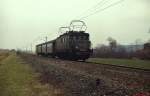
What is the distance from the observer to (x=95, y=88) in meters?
13.7

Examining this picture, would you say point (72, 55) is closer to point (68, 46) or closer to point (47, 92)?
point (68, 46)

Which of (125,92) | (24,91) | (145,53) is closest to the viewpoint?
(125,92)

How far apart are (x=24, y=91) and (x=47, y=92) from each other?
Result: 1604 millimetres

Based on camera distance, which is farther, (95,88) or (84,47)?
(84,47)

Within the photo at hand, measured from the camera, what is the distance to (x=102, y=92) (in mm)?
12461

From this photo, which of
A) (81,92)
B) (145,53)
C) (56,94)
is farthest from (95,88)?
(145,53)

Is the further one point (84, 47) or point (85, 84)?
point (84, 47)

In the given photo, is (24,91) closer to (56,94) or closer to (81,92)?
(56,94)

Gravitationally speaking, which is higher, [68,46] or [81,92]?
[68,46]

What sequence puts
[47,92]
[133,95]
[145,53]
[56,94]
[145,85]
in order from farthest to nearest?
[145,53]
[47,92]
[56,94]
[145,85]
[133,95]

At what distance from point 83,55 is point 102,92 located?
84.4 feet

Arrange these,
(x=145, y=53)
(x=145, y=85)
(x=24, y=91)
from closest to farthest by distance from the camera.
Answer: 1. (x=145, y=85)
2. (x=24, y=91)
3. (x=145, y=53)

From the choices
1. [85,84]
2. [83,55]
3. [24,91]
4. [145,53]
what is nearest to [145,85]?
[85,84]

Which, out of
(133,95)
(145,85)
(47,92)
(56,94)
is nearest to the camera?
(133,95)
